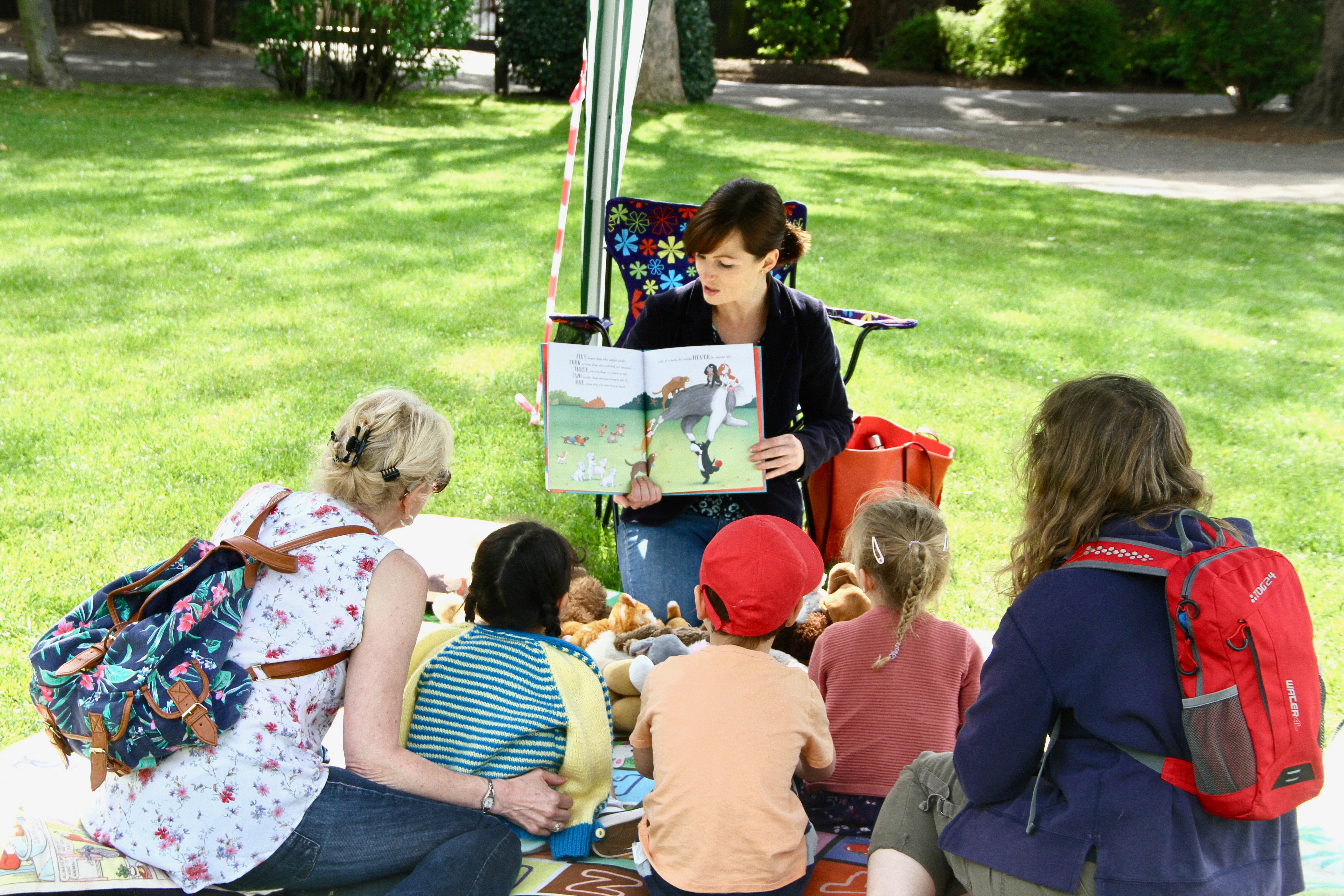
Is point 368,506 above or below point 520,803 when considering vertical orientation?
above

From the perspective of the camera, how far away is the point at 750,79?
2525cm

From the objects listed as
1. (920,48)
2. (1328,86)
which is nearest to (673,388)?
(1328,86)

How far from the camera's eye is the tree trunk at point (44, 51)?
545 inches

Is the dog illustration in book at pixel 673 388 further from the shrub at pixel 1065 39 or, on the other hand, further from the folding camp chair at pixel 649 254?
the shrub at pixel 1065 39

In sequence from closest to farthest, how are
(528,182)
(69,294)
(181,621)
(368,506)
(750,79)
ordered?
(181,621) < (368,506) < (69,294) < (528,182) < (750,79)

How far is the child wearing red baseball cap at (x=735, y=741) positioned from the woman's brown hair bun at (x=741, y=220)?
1.26 meters

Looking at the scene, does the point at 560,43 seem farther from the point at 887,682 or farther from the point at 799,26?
the point at 887,682

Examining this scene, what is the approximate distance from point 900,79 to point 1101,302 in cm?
1901

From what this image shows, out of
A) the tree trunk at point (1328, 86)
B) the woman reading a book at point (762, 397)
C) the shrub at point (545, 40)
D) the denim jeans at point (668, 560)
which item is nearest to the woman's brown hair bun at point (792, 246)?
the woman reading a book at point (762, 397)

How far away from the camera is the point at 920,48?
2653cm

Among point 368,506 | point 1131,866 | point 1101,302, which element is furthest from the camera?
point 1101,302

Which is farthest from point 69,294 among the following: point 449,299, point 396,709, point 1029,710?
point 1029,710

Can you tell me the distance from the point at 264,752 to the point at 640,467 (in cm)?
151

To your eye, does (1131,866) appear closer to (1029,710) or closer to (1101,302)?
(1029,710)
